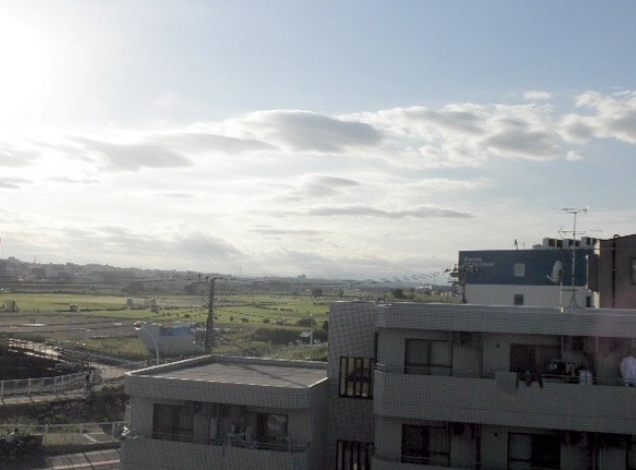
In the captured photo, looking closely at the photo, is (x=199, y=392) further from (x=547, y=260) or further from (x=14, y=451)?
(x=547, y=260)

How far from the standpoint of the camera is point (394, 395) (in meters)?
17.2

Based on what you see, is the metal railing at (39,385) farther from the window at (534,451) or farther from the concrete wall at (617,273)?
the window at (534,451)

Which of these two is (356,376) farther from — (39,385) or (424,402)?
(39,385)

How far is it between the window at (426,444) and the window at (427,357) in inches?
52.6

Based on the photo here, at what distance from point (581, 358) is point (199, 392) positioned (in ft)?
31.1

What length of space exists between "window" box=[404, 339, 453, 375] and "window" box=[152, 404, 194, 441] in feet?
19.6

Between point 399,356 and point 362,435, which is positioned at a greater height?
point 399,356

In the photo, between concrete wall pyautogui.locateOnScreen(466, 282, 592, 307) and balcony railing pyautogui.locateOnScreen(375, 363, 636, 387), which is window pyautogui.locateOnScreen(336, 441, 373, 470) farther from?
concrete wall pyautogui.locateOnScreen(466, 282, 592, 307)

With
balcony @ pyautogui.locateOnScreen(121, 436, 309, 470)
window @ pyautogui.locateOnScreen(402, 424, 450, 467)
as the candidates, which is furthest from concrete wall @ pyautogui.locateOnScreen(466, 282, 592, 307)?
balcony @ pyautogui.locateOnScreen(121, 436, 309, 470)

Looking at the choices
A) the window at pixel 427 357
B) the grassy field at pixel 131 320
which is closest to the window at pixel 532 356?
the window at pixel 427 357

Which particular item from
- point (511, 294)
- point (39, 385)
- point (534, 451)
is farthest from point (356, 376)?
point (511, 294)

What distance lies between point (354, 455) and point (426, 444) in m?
2.49

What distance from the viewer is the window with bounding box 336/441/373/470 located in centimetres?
1909

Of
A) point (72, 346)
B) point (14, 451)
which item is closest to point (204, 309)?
point (72, 346)
